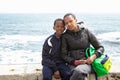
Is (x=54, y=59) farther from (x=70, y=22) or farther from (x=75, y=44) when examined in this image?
(x=70, y=22)

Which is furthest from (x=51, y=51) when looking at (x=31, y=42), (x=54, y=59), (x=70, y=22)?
(x=31, y=42)

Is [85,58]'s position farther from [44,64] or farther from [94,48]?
[44,64]

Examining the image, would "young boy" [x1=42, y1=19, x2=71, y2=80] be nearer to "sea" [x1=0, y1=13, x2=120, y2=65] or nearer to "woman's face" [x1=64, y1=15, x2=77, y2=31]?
"woman's face" [x1=64, y1=15, x2=77, y2=31]

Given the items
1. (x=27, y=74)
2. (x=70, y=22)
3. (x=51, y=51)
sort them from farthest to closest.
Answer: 1. (x=27, y=74)
2. (x=51, y=51)
3. (x=70, y=22)

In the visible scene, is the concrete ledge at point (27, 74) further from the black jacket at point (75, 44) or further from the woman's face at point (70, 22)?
the woman's face at point (70, 22)

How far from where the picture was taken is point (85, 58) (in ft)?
15.7

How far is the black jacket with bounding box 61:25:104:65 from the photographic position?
15.6 feet

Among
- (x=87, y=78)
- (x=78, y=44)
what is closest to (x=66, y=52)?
(x=78, y=44)

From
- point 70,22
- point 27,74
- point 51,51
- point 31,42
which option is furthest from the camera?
point 31,42

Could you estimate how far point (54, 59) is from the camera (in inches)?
191

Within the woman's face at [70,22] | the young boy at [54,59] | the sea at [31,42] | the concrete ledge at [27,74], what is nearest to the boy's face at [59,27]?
the young boy at [54,59]

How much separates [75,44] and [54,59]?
1.37 feet

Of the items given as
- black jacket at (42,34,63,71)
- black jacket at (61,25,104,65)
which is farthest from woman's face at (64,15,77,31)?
black jacket at (42,34,63,71)

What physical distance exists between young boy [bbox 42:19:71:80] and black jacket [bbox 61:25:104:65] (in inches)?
4.2
